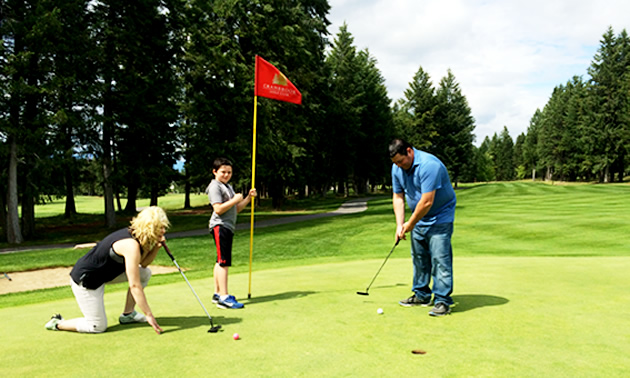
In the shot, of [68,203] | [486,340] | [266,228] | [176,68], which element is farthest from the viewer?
[68,203]

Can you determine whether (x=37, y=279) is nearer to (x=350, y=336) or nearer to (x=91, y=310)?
(x=91, y=310)

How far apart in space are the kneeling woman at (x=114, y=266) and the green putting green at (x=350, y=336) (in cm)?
17

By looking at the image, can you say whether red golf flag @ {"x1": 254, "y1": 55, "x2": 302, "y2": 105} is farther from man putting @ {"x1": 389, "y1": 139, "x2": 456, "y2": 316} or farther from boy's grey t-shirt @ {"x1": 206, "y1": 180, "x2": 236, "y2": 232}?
man putting @ {"x1": 389, "y1": 139, "x2": 456, "y2": 316}

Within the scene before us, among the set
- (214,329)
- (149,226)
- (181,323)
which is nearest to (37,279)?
(181,323)

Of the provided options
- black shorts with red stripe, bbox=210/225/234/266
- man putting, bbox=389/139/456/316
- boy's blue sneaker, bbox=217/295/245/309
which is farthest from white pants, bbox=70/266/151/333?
man putting, bbox=389/139/456/316

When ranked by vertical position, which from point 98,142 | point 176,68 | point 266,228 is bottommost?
point 266,228

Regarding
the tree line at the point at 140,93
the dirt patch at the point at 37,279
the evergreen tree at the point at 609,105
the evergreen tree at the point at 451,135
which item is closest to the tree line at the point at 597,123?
the evergreen tree at the point at 609,105

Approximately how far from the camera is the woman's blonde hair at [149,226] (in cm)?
440

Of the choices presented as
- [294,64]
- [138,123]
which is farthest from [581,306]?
Result: [294,64]

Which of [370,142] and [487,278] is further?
[370,142]

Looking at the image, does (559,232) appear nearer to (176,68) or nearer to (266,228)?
(266,228)

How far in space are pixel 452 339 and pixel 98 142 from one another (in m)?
25.2

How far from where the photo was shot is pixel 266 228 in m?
22.8

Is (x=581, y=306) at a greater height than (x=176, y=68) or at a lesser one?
lesser
